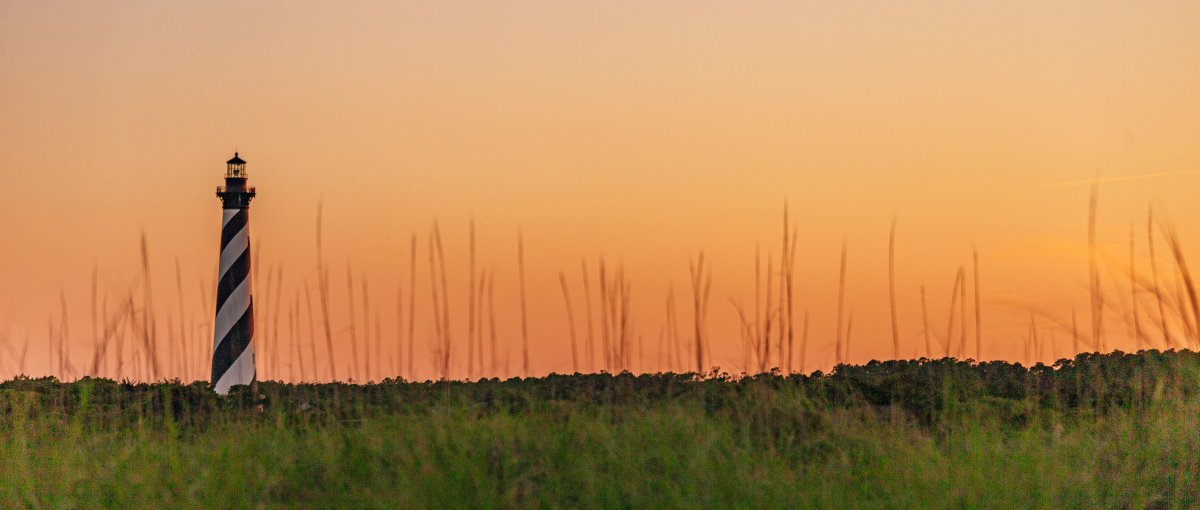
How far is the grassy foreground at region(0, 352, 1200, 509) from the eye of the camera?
5.64 m

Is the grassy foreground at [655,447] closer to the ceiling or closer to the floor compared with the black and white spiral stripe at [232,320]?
closer to the floor

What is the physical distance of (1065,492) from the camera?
6344 mm

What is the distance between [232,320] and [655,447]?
35.5ft

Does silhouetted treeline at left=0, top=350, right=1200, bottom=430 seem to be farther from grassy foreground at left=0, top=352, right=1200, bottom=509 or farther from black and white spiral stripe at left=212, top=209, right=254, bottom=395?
black and white spiral stripe at left=212, top=209, right=254, bottom=395

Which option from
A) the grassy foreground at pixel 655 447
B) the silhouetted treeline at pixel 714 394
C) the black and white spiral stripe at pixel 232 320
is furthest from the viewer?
the black and white spiral stripe at pixel 232 320

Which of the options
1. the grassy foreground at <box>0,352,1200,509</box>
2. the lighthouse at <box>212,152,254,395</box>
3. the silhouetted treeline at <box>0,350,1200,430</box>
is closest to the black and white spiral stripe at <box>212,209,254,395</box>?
the lighthouse at <box>212,152,254,395</box>

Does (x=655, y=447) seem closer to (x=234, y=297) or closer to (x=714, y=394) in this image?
(x=714, y=394)

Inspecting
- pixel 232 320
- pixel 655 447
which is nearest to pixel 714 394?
pixel 655 447

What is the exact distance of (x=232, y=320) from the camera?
15469 millimetres

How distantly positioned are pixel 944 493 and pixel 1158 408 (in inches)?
129

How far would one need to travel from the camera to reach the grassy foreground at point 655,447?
18.5ft

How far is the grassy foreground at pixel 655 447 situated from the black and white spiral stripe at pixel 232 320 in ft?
17.9

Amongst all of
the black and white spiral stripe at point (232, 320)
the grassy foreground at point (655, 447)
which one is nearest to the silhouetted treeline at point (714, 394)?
the grassy foreground at point (655, 447)

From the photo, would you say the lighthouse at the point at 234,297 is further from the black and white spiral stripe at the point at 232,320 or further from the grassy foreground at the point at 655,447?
the grassy foreground at the point at 655,447
